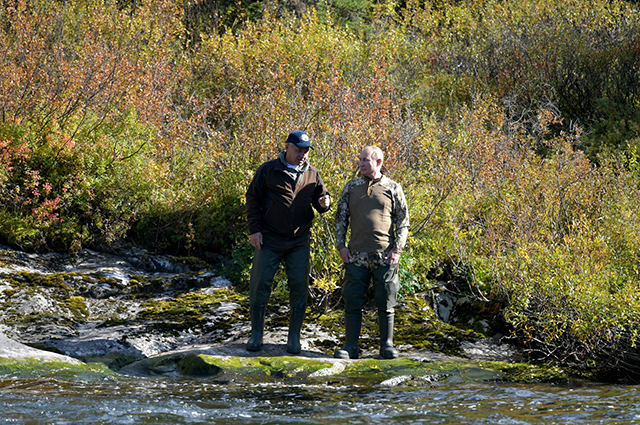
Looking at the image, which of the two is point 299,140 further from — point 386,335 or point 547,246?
point 547,246

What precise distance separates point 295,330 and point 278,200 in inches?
52.2

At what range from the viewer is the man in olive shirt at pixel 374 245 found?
612cm

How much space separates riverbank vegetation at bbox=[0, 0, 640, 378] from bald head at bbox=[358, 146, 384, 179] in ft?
5.16

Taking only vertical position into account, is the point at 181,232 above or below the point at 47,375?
above

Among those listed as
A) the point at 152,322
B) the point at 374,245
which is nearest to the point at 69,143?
the point at 152,322

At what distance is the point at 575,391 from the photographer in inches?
221

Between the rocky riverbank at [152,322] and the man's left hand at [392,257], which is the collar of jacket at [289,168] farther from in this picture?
the rocky riverbank at [152,322]

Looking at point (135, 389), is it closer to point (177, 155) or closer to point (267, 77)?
point (177, 155)

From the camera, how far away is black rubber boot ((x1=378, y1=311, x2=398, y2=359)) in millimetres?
6223

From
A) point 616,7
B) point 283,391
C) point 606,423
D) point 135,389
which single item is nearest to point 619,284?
point 606,423

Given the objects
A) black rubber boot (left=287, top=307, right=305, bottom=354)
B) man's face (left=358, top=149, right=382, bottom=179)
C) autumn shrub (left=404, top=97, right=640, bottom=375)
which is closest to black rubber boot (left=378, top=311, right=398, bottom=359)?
black rubber boot (left=287, top=307, right=305, bottom=354)

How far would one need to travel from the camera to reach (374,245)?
241 inches

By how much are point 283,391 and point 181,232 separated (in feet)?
18.5

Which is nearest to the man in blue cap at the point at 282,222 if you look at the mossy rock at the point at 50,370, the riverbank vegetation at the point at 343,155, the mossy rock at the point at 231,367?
the mossy rock at the point at 231,367
